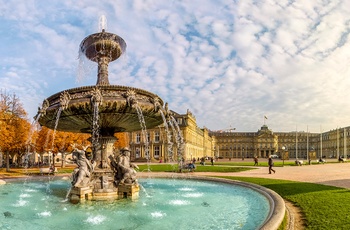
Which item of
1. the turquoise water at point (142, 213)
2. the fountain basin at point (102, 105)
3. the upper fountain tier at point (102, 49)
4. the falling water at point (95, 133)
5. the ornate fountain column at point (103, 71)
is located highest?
the upper fountain tier at point (102, 49)

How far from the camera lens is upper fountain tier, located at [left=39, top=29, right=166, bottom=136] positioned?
10.4 meters

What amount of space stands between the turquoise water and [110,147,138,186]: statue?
0.87 meters

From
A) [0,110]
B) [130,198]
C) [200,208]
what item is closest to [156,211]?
[200,208]

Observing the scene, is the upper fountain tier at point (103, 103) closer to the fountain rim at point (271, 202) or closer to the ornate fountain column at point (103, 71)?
the ornate fountain column at point (103, 71)

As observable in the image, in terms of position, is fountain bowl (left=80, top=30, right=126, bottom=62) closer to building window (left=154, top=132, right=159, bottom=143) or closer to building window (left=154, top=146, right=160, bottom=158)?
building window (left=154, top=146, right=160, bottom=158)

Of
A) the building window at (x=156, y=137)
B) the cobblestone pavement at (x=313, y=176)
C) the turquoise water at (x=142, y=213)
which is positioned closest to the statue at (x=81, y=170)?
the turquoise water at (x=142, y=213)

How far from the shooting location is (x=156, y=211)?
8391 millimetres

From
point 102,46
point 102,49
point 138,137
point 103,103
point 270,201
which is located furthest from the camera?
point 138,137

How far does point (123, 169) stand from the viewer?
453 inches

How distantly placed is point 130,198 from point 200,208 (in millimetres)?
3116

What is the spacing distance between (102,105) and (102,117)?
3.91 feet

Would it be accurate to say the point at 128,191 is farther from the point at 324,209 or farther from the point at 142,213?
the point at 324,209

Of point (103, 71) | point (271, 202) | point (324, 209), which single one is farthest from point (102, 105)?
point (324, 209)

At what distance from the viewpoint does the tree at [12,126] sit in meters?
30.2
